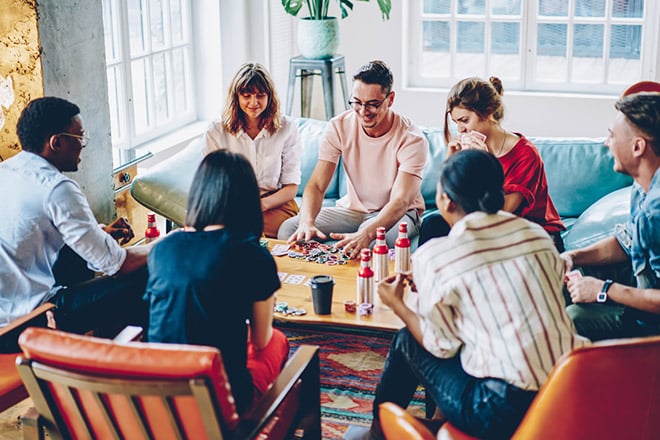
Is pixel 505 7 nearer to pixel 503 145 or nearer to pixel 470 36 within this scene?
pixel 470 36

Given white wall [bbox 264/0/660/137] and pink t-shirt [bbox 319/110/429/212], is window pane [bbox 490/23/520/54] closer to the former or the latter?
white wall [bbox 264/0/660/137]

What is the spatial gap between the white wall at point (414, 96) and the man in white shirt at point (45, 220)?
367 cm

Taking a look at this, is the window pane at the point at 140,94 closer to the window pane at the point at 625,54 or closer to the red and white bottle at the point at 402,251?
the red and white bottle at the point at 402,251

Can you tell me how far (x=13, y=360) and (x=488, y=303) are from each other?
1.51 m

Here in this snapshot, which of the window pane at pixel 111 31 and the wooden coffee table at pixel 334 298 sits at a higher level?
the window pane at pixel 111 31

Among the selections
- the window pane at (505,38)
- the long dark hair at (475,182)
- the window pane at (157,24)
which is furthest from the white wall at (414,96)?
the long dark hair at (475,182)

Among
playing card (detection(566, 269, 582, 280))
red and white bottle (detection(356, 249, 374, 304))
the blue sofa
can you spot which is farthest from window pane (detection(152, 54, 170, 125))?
playing card (detection(566, 269, 582, 280))

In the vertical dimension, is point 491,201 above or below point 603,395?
above

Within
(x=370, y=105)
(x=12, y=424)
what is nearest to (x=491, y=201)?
(x=370, y=105)

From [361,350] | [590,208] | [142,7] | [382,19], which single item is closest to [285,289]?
[361,350]

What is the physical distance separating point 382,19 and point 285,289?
3.72 m

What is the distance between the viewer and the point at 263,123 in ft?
13.8

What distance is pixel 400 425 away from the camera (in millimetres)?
2379

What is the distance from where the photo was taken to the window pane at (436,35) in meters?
6.62
